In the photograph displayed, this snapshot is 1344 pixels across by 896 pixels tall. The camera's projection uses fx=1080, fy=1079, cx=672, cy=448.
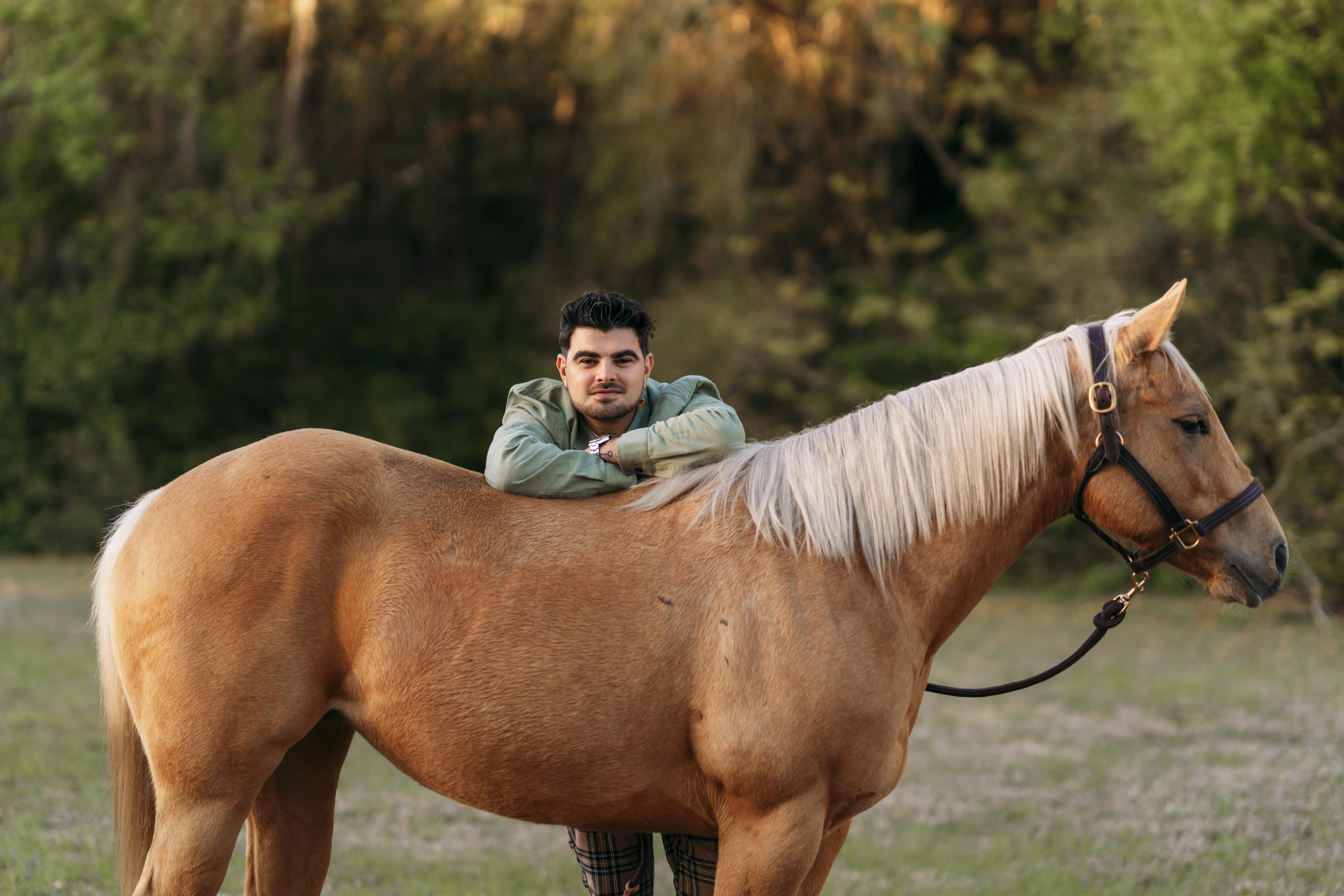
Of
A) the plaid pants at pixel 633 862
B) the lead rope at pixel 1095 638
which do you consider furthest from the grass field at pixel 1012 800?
the plaid pants at pixel 633 862

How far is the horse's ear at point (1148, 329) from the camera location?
8.53 ft

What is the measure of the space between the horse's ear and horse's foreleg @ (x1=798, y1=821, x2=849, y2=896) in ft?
4.53

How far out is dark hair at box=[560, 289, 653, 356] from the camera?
286 cm

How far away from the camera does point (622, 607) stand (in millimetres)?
2520

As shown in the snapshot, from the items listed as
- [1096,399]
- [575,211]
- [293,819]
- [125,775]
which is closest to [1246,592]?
[1096,399]

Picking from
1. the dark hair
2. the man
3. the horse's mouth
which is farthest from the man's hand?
the horse's mouth

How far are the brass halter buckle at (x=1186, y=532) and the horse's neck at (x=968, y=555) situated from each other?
264 mm

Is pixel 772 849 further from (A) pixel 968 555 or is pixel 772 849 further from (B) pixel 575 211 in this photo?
(B) pixel 575 211

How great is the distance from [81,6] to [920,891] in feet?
54.3

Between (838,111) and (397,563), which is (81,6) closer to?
(838,111)

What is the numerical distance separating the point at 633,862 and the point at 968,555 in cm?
135

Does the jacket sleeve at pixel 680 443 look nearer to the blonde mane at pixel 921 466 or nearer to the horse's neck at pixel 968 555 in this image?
the blonde mane at pixel 921 466

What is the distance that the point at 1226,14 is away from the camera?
10.6m

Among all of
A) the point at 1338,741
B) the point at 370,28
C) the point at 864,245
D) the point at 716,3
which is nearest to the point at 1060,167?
the point at 864,245
